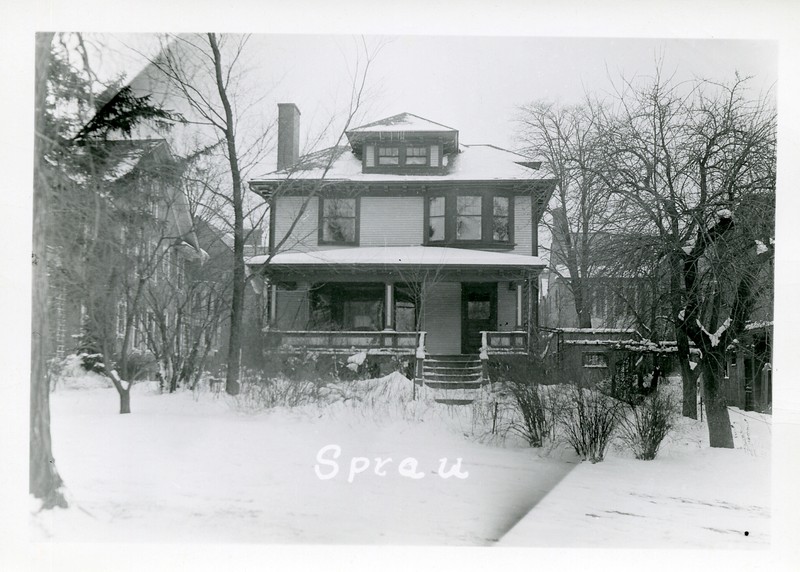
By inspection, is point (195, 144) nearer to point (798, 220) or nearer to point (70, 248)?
point (70, 248)

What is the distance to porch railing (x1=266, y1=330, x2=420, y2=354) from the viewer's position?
6.01m

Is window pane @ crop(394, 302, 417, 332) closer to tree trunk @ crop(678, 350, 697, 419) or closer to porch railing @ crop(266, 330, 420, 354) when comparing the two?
porch railing @ crop(266, 330, 420, 354)

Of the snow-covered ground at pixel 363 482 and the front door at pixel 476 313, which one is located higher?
the front door at pixel 476 313

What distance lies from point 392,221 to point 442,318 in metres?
1.47

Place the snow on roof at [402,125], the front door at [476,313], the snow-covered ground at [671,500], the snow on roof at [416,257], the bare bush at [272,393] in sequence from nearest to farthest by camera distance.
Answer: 1. the snow-covered ground at [671,500]
2. the bare bush at [272,393]
3. the snow on roof at [402,125]
4. the front door at [476,313]
5. the snow on roof at [416,257]

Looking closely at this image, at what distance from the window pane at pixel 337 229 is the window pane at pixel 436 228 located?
4.01 feet

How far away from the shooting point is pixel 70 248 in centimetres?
505

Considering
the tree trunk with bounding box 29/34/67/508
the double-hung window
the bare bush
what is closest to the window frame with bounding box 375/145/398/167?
the double-hung window

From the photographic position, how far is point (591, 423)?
5418mm

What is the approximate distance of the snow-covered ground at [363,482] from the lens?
478 centimetres

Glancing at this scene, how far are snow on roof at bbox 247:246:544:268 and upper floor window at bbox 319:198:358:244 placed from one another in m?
0.17

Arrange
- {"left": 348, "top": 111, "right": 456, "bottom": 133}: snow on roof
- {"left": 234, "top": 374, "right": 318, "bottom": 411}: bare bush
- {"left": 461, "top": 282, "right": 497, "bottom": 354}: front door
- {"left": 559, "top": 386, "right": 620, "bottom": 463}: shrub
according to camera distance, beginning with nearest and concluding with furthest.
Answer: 1. {"left": 559, "top": 386, "right": 620, "bottom": 463}: shrub
2. {"left": 234, "top": 374, "right": 318, "bottom": 411}: bare bush
3. {"left": 348, "top": 111, "right": 456, "bottom": 133}: snow on roof
4. {"left": 461, "top": 282, "right": 497, "bottom": 354}: front door

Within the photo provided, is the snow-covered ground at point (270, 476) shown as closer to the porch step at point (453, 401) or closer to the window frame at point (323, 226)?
the porch step at point (453, 401)

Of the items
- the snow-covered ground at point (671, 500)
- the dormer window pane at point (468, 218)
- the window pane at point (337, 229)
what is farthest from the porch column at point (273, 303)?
the dormer window pane at point (468, 218)
